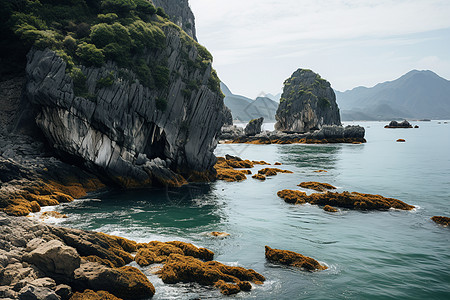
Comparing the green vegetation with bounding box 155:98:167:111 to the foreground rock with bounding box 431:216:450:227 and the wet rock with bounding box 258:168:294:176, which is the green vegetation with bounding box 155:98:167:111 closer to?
the wet rock with bounding box 258:168:294:176

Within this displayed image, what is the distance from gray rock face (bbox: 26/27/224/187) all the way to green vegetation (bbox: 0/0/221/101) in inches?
39.2

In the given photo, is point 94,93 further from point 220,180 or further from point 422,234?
point 422,234

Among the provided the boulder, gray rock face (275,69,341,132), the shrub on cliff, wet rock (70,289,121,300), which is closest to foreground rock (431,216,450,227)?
wet rock (70,289,121,300)

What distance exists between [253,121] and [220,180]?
88.7 m

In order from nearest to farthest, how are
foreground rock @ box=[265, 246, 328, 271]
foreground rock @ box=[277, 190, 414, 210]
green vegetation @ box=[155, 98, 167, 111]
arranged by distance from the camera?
foreground rock @ box=[265, 246, 328, 271], foreground rock @ box=[277, 190, 414, 210], green vegetation @ box=[155, 98, 167, 111]

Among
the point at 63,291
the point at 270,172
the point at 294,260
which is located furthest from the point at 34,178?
the point at 270,172

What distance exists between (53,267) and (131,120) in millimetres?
29187

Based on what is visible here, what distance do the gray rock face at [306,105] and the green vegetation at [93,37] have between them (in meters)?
102

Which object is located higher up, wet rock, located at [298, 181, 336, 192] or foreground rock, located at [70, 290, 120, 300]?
wet rock, located at [298, 181, 336, 192]

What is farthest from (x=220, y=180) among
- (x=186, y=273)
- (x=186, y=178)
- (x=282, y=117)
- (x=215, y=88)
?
(x=282, y=117)

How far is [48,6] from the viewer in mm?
43500

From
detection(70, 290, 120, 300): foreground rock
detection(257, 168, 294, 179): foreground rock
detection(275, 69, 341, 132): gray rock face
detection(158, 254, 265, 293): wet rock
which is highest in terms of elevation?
detection(275, 69, 341, 132): gray rock face

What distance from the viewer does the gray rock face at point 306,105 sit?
14575 centimetres

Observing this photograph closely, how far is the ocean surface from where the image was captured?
656 inches
